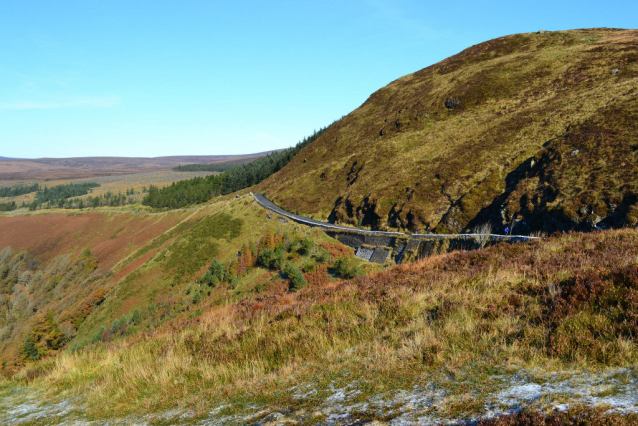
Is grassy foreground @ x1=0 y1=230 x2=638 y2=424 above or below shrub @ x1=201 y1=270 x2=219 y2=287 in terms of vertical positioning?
above

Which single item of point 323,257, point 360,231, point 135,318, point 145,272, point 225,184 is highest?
point 225,184

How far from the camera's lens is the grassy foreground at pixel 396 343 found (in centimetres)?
473

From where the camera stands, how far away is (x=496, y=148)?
151ft

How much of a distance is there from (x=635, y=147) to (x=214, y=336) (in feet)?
125

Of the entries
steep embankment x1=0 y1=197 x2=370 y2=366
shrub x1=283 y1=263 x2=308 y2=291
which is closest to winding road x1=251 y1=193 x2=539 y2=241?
steep embankment x1=0 y1=197 x2=370 y2=366

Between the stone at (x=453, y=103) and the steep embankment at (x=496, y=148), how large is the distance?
50 centimetres

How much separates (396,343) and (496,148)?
158 feet

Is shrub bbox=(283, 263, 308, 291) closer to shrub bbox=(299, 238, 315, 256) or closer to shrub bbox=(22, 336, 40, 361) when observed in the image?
shrub bbox=(299, 238, 315, 256)

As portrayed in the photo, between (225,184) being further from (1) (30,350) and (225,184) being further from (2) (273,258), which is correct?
(2) (273,258)

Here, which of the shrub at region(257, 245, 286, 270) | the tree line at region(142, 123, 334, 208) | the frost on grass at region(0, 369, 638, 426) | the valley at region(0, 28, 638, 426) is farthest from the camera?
the tree line at region(142, 123, 334, 208)

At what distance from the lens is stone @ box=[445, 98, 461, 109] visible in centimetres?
7053

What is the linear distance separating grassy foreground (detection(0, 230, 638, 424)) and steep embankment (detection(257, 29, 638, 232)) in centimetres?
2193

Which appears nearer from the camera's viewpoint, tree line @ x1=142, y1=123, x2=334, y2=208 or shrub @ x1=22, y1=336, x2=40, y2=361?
Result: shrub @ x1=22, y1=336, x2=40, y2=361

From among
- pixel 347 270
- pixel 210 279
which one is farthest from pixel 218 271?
pixel 347 270
